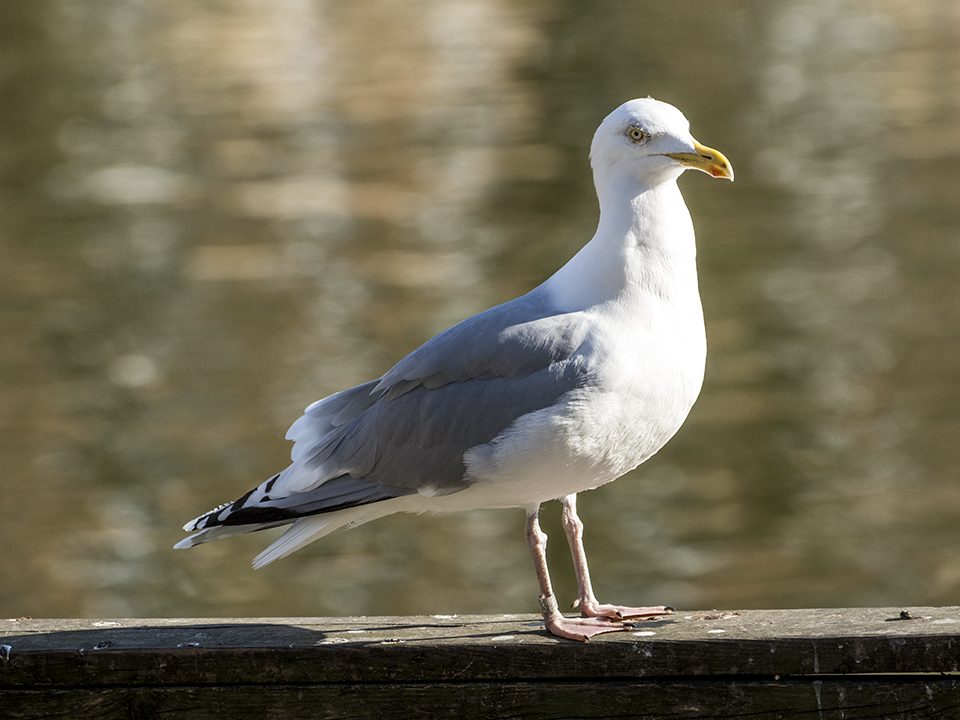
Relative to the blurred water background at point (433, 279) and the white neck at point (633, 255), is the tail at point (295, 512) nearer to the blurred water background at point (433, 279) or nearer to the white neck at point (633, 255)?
the white neck at point (633, 255)

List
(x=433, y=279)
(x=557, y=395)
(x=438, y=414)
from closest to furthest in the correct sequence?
1. (x=557, y=395)
2. (x=438, y=414)
3. (x=433, y=279)

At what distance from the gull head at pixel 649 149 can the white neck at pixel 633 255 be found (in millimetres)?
27

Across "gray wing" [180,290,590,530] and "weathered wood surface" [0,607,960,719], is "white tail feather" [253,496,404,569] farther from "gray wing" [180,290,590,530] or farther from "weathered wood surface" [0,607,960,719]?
"weathered wood surface" [0,607,960,719]

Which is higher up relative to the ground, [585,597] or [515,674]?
[515,674]

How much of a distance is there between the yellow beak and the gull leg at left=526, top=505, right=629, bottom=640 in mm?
900

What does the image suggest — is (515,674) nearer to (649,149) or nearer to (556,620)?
(556,620)

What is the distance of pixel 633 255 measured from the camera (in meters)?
3.27

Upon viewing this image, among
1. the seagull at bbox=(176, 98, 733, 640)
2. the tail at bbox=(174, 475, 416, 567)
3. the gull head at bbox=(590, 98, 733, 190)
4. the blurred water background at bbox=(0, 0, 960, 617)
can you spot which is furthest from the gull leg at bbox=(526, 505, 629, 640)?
the blurred water background at bbox=(0, 0, 960, 617)

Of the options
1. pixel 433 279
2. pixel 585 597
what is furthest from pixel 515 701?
pixel 433 279

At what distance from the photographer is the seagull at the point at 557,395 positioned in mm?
3148

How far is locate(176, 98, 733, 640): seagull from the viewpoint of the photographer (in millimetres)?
3148

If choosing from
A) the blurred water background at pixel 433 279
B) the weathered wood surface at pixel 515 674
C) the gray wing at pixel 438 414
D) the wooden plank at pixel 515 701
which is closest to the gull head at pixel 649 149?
the gray wing at pixel 438 414

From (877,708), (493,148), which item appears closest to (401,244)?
(493,148)

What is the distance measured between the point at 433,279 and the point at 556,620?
9.64 metres
